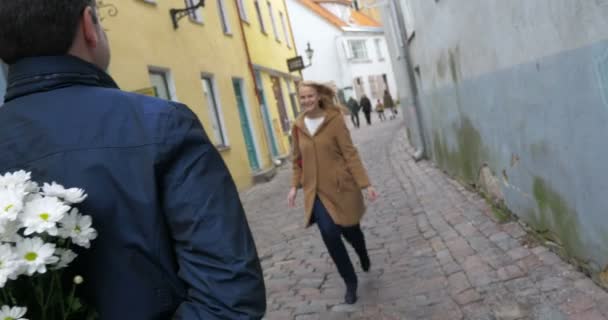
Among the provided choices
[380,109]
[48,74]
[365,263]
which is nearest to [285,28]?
[380,109]

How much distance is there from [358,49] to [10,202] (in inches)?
1829

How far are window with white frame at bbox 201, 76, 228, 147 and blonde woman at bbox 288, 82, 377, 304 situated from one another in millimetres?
8996

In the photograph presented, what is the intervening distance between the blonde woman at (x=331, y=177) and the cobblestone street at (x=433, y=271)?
1.34 ft

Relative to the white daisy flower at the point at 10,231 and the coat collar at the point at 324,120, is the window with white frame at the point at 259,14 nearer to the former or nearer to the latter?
the coat collar at the point at 324,120

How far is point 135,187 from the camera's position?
4.46 feet

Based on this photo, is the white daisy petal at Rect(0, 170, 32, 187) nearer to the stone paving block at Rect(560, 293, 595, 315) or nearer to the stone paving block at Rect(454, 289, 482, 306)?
the stone paving block at Rect(560, 293, 595, 315)

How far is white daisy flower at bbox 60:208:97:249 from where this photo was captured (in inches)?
49.7

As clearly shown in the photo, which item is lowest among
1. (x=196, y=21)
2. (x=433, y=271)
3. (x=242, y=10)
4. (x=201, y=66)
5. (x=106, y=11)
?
(x=433, y=271)

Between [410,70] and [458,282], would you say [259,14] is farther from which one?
[458,282]

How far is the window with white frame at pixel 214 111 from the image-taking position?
1379 centimetres

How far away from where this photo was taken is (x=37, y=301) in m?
1.28

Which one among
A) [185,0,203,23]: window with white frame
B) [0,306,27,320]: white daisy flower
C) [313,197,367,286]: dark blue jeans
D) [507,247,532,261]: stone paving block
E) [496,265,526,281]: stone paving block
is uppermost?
[185,0,203,23]: window with white frame

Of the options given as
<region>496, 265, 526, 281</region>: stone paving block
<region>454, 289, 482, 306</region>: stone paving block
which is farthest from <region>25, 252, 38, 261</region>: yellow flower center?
<region>496, 265, 526, 281</region>: stone paving block

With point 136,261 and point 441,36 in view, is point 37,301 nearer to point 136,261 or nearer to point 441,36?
point 136,261
